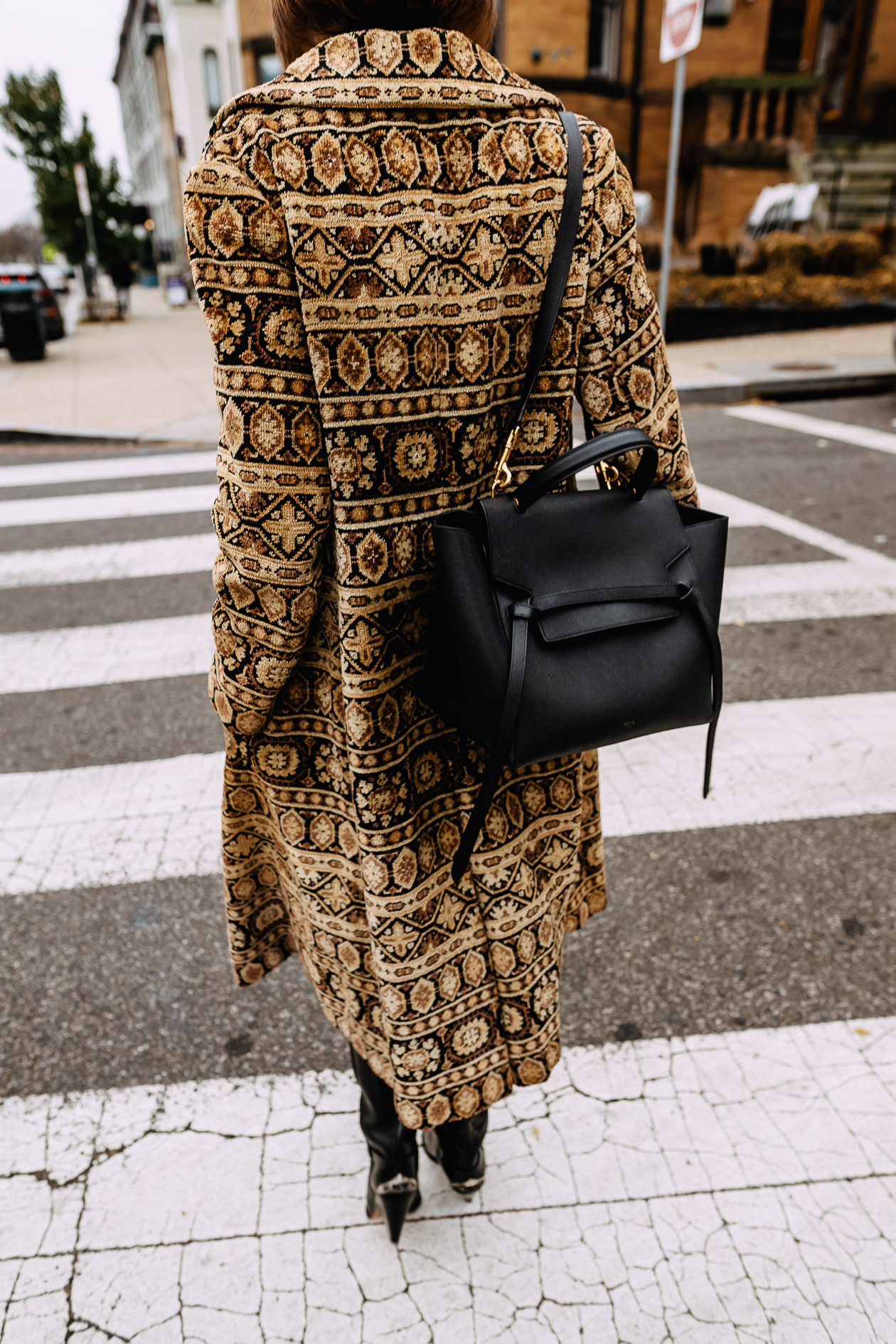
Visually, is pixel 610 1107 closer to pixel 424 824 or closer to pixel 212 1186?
pixel 212 1186

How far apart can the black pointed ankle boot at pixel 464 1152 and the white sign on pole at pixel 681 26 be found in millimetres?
8968

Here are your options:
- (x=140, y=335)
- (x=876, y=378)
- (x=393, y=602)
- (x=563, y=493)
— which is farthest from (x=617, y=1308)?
(x=140, y=335)

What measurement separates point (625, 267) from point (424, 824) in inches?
35.2

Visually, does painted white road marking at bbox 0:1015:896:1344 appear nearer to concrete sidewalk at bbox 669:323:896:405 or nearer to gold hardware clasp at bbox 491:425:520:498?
gold hardware clasp at bbox 491:425:520:498

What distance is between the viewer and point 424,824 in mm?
1529

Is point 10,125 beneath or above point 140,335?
above

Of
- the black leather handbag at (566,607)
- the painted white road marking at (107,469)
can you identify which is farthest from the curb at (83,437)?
the black leather handbag at (566,607)

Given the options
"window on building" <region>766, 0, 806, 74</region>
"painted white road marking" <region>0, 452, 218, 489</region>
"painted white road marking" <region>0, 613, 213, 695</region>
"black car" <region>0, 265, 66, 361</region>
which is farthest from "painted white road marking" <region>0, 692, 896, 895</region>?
"window on building" <region>766, 0, 806, 74</region>

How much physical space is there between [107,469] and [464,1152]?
7.52 metres

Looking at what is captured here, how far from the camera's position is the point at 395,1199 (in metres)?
1.80

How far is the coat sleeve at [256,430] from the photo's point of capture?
44.9 inches

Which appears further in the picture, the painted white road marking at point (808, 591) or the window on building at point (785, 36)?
the window on building at point (785, 36)

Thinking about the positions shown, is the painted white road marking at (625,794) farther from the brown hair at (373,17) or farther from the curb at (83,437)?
the curb at (83,437)

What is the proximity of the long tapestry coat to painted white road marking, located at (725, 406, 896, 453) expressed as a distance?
7283mm
